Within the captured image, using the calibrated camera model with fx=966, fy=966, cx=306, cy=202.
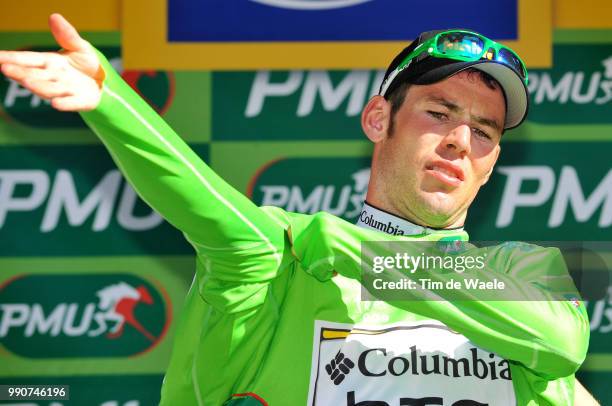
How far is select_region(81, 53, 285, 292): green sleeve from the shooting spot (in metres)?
1.53

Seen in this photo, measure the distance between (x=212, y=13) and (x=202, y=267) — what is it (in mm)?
2001

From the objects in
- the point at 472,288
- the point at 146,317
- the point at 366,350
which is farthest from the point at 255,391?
the point at 146,317

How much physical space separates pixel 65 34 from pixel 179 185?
295 mm

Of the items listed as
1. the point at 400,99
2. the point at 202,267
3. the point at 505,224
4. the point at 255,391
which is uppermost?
the point at 505,224

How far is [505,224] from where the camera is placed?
12.0 feet

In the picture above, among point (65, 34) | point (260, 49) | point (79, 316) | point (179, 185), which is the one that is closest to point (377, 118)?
point (179, 185)

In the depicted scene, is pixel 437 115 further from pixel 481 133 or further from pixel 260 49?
pixel 260 49

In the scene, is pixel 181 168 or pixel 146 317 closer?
pixel 181 168

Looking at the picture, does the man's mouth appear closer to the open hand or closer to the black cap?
the black cap

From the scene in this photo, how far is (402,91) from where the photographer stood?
7.52 ft

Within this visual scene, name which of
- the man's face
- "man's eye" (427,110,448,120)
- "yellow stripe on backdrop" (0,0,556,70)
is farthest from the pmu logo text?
"man's eye" (427,110,448,120)

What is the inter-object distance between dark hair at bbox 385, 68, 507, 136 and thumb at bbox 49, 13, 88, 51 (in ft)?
3.08

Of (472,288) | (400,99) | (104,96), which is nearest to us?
(104,96)

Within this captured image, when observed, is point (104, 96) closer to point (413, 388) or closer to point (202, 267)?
point (202, 267)
